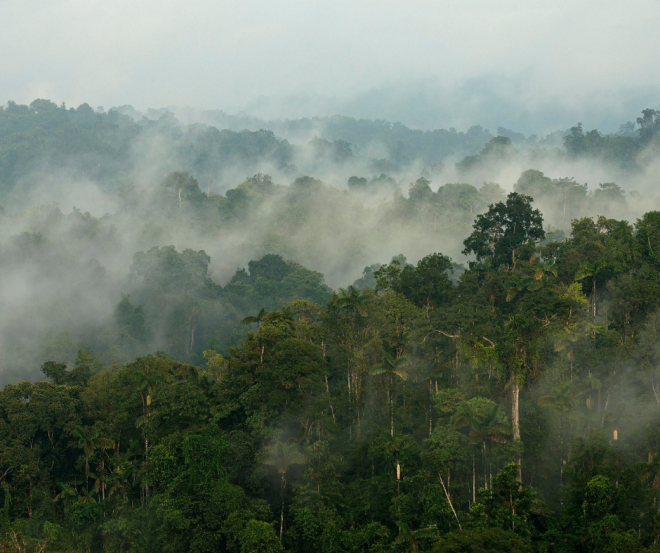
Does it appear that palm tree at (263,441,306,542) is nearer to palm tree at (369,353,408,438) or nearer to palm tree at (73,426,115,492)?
palm tree at (369,353,408,438)

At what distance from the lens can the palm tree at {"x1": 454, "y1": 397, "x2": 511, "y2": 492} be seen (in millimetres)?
27609

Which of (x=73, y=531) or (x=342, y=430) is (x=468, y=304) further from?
(x=73, y=531)

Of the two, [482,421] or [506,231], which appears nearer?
[482,421]

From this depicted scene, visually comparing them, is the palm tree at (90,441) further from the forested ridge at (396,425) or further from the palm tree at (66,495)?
the palm tree at (66,495)

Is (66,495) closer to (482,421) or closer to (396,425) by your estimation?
(396,425)

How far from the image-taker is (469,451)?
28.9 m

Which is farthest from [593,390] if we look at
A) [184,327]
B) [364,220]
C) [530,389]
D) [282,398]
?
[364,220]

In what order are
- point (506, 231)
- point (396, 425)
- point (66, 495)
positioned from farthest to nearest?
point (506, 231), point (66, 495), point (396, 425)

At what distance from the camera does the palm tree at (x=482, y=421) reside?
27609mm

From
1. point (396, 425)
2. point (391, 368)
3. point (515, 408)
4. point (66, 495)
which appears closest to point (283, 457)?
point (396, 425)

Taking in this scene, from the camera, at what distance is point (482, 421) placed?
27812 millimetres

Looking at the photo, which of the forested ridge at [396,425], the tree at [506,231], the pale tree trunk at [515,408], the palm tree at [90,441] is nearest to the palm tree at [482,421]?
the forested ridge at [396,425]

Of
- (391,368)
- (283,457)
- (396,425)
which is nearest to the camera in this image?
(283,457)

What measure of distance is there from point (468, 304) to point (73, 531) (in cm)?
2213
